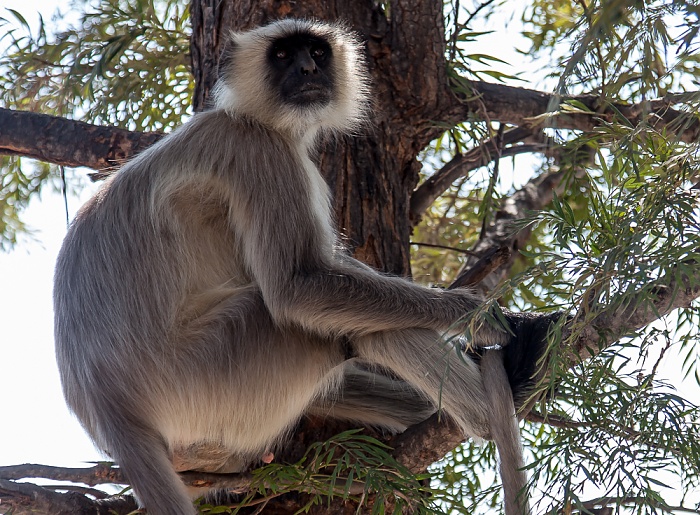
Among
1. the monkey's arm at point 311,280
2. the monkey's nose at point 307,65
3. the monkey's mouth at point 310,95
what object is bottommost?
the monkey's arm at point 311,280

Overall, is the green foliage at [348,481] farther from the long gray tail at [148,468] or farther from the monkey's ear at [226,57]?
the monkey's ear at [226,57]

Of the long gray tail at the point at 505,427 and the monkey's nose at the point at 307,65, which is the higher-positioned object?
the monkey's nose at the point at 307,65

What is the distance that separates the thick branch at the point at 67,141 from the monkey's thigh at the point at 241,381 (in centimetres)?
107

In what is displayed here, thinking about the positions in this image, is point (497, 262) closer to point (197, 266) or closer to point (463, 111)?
point (463, 111)

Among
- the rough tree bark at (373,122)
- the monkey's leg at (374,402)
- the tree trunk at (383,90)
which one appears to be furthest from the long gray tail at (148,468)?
the tree trunk at (383,90)

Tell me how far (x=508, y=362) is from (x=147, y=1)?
2.82m

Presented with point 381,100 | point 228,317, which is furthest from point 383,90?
point 228,317

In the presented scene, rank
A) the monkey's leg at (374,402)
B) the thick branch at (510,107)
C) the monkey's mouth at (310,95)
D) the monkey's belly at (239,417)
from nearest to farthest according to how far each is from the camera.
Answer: the monkey's belly at (239,417), the monkey's leg at (374,402), the monkey's mouth at (310,95), the thick branch at (510,107)

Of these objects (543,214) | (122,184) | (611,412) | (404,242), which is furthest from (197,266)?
(611,412)

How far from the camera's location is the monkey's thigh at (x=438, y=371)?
288 centimetres

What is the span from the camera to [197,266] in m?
3.15

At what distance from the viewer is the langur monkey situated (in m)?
2.91

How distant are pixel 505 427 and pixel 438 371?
278 millimetres

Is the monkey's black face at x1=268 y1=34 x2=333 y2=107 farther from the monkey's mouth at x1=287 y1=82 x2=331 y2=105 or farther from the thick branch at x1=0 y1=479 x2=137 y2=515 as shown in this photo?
the thick branch at x1=0 y1=479 x2=137 y2=515
